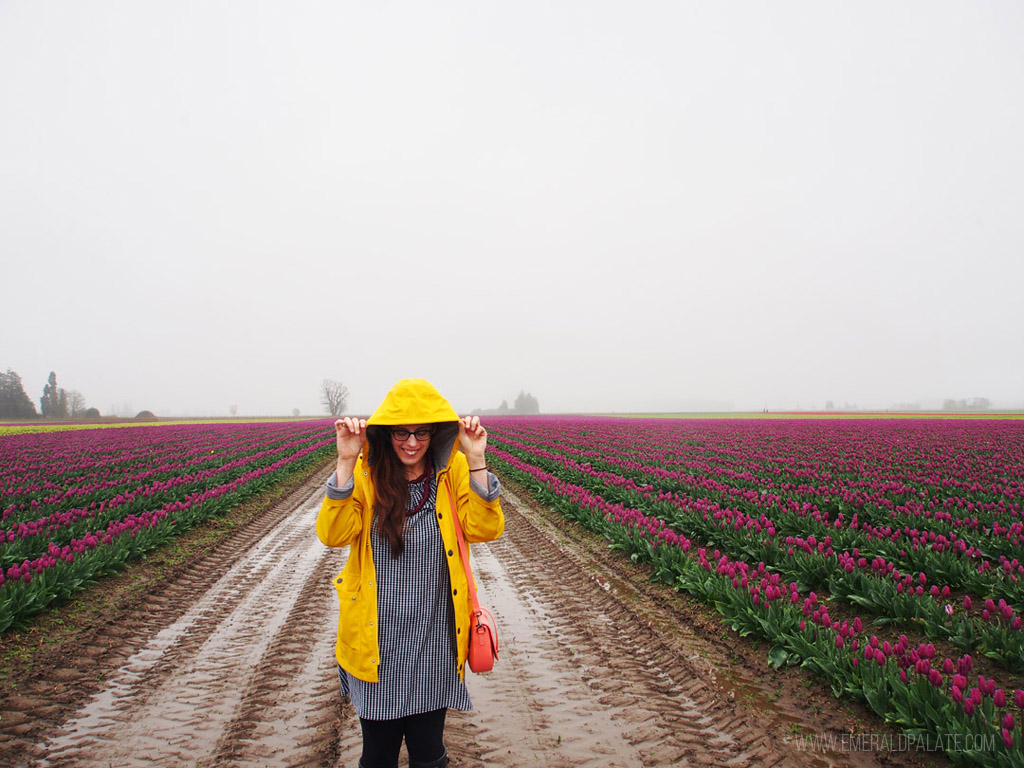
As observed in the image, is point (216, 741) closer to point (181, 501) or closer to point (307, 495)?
point (181, 501)

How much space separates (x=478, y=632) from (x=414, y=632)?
0.94 ft

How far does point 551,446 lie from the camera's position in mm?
23344

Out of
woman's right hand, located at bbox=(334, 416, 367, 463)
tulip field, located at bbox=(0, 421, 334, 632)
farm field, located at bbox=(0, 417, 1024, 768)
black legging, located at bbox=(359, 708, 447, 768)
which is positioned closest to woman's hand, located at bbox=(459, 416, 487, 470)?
woman's right hand, located at bbox=(334, 416, 367, 463)

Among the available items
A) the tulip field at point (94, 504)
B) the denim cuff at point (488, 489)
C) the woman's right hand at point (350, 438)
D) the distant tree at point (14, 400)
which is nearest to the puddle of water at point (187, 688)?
the tulip field at point (94, 504)

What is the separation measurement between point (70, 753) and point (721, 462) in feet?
48.1

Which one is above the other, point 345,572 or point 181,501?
point 345,572

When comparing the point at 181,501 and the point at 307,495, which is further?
the point at 307,495

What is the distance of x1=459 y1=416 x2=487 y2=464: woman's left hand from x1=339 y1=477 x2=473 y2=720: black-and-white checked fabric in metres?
0.33

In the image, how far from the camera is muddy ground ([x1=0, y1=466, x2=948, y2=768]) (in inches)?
136

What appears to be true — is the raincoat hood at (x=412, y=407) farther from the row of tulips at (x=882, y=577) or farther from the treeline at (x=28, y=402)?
the treeline at (x=28, y=402)

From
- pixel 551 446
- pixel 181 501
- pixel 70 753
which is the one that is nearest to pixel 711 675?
pixel 70 753

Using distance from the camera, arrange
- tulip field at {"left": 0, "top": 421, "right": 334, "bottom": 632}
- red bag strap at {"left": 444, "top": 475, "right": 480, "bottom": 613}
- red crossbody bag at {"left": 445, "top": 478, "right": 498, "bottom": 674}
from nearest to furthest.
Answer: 1. red crossbody bag at {"left": 445, "top": 478, "right": 498, "bottom": 674}
2. red bag strap at {"left": 444, "top": 475, "right": 480, "bottom": 613}
3. tulip field at {"left": 0, "top": 421, "right": 334, "bottom": 632}

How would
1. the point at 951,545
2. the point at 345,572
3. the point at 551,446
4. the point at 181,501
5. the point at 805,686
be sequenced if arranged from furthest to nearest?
the point at 551,446 → the point at 181,501 → the point at 951,545 → the point at 805,686 → the point at 345,572

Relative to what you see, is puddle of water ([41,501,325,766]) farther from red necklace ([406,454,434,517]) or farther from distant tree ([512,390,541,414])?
distant tree ([512,390,541,414])
